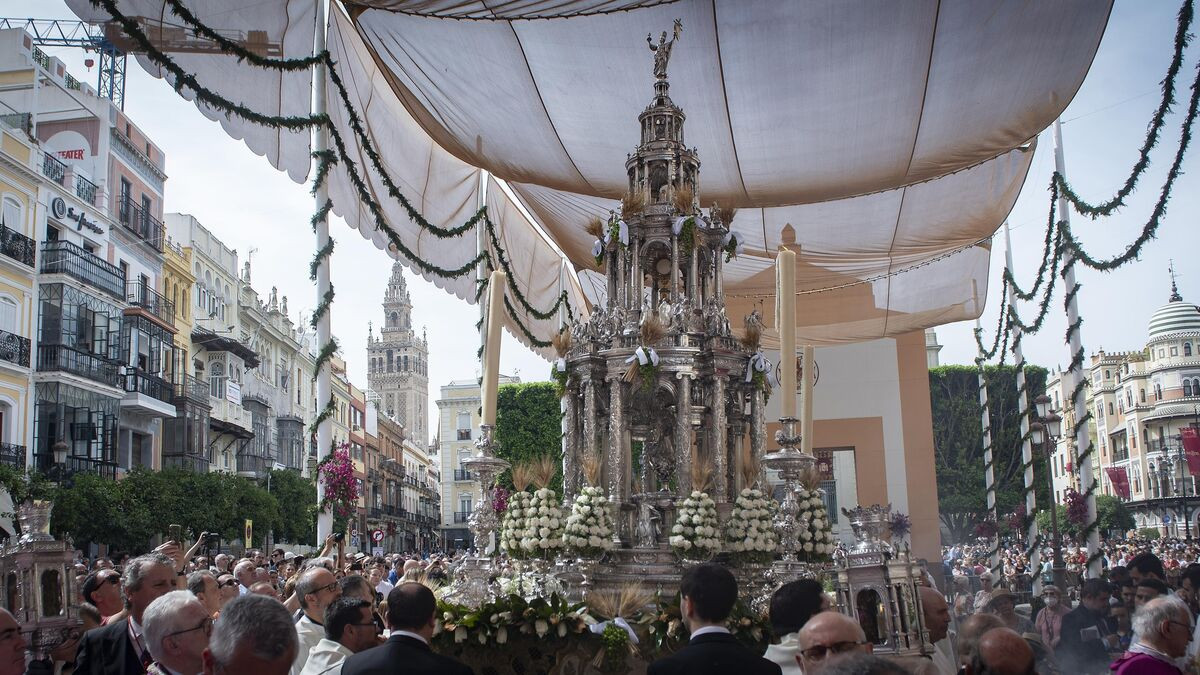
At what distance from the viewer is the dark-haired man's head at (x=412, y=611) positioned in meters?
4.52

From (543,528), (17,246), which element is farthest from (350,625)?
(17,246)

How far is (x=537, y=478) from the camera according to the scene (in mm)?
10469

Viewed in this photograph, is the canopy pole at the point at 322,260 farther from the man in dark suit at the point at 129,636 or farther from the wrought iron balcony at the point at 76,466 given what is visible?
the wrought iron balcony at the point at 76,466

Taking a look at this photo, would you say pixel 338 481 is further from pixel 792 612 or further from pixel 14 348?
pixel 14 348

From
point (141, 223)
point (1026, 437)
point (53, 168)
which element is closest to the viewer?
point (1026, 437)

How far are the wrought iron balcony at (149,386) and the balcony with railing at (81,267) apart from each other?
8.54 feet

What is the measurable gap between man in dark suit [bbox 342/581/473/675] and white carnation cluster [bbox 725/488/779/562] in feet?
18.3

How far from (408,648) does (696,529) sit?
5566mm

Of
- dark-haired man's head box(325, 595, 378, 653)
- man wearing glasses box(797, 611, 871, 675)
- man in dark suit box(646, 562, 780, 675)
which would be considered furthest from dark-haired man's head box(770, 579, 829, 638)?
dark-haired man's head box(325, 595, 378, 653)

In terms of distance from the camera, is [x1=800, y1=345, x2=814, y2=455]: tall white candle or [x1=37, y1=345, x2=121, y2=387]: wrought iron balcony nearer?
[x1=800, y1=345, x2=814, y2=455]: tall white candle

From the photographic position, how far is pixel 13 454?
25484mm

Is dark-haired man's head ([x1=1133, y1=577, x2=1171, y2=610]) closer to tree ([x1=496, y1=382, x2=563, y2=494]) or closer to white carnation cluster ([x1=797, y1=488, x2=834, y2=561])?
white carnation cluster ([x1=797, y1=488, x2=834, y2=561])

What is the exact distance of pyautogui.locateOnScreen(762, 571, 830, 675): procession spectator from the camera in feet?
15.4

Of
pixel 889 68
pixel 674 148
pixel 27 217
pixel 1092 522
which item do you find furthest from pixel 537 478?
pixel 27 217
